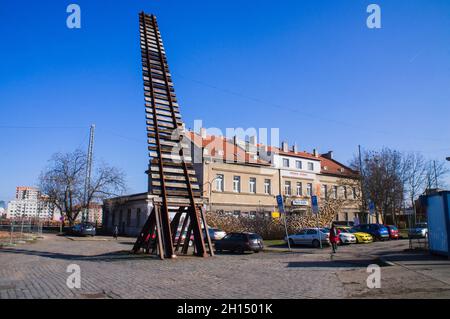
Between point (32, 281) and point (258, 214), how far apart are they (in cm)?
3099

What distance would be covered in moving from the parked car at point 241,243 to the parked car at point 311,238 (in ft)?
19.4

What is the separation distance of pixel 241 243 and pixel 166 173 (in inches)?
325

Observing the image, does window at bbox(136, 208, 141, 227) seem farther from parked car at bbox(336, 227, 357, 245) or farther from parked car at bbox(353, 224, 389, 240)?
parked car at bbox(336, 227, 357, 245)

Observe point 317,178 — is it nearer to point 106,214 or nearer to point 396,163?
point 396,163

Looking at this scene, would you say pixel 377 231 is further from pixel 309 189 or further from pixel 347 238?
pixel 309 189

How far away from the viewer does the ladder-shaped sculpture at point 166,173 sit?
17344 mm

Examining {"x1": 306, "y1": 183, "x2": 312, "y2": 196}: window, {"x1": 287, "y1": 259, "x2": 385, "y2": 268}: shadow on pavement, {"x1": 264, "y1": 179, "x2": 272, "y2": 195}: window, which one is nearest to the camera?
{"x1": 287, "y1": 259, "x2": 385, "y2": 268}: shadow on pavement

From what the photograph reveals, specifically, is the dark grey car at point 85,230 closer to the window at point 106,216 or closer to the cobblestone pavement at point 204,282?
the window at point 106,216

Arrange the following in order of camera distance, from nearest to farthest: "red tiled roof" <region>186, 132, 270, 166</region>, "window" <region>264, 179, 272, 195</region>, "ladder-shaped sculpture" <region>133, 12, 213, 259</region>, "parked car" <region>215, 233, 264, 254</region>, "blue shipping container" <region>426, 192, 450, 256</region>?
"blue shipping container" <region>426, 192, 450, 256</region>, "ladder-shaped sculpture" <region>133, 12, 213, 259</region>, "parked car" <region>215, 233, 264, 254</region>, "red tiled roof" <region>186, 132, 270, 166</region>, "window" <region>264, 179, 272, 195</region>

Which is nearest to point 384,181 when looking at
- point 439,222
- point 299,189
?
point 299,189

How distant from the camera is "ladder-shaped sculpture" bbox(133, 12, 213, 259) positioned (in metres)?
17.3

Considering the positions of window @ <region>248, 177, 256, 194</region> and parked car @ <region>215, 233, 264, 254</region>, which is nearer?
parked car @ <region>215, 233, 264, 254</region>

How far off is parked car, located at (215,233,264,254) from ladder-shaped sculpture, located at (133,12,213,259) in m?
5.11

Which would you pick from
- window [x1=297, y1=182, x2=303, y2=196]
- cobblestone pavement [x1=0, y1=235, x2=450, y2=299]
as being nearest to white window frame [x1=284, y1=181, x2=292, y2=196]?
window [x1=297, y1=182, x2=303, y2=196]
